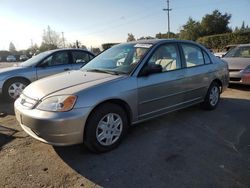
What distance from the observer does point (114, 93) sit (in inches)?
146

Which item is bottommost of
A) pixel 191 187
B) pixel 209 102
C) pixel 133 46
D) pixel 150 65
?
pixel 191 187

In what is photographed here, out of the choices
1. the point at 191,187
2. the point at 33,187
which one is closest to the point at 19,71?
the point at 33,187

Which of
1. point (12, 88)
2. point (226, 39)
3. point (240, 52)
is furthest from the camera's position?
point (226, 39)

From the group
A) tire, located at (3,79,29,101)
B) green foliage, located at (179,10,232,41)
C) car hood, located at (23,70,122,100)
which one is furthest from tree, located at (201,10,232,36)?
car hood, located at (23,70,122,100)

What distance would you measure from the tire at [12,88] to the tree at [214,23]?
4099cm

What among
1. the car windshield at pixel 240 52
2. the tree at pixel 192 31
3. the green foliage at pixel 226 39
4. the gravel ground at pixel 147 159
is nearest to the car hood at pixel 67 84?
the gravel ground at pixel 147 159

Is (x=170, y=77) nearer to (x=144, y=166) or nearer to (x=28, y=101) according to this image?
(x=144, y=166)

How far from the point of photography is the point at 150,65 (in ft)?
13.7

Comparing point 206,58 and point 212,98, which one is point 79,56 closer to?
point 206,58

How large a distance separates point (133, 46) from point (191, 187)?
2722 millimetres

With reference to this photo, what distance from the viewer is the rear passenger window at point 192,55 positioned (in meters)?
5.14

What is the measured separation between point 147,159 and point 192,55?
2.69 meters

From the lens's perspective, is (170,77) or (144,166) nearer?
(144,166)

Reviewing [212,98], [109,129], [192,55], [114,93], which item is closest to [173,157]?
[109,129]
